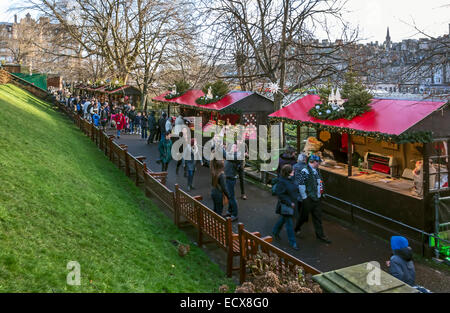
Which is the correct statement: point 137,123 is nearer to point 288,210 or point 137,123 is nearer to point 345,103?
point 345,103

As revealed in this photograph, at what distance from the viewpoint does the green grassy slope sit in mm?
5484

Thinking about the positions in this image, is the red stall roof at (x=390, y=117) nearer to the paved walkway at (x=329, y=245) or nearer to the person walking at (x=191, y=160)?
the paved walkway at (x=329, y=245)

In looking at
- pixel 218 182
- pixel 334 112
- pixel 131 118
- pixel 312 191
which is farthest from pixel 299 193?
pixel 131 118

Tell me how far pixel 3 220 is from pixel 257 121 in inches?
523

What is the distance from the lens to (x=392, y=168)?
426 inches

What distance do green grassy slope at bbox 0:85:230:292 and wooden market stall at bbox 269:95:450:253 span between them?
4.31m

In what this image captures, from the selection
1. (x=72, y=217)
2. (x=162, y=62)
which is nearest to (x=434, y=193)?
(x=72, y=217)

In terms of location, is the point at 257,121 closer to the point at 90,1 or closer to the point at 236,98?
the point at 236,98

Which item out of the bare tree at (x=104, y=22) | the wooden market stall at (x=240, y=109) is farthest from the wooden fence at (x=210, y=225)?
the bare tree at (x=104, y=22)

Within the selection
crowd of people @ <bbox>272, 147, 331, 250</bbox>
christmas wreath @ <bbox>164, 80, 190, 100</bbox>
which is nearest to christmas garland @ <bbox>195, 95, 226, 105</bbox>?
christmas wreath @ <bbox>164, 80, 190, 100</bbox>

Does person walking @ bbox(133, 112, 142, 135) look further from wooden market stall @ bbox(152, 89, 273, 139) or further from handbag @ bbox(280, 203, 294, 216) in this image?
handbag @ bbox(280, 203, 294, 216)

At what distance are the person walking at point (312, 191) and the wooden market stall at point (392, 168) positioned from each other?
1.47 m
